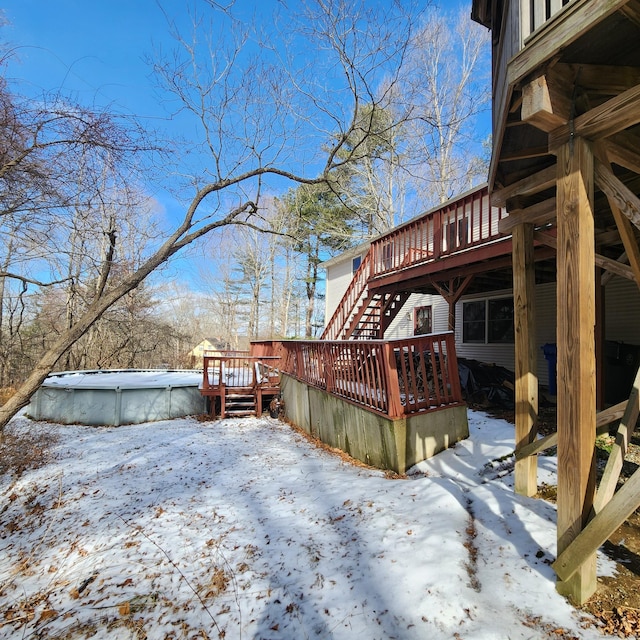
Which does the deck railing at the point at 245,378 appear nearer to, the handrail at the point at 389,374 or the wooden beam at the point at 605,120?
the handrail at the point at 389,374

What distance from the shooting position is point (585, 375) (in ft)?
6.20

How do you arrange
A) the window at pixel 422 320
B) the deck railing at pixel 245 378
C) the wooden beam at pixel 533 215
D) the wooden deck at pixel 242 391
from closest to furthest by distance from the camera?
1. the wooden beam at pixel 533 215
2. the deck railing at pixel 245 378
3. the wooden deck at pixel 242 391
4. the window at pixel 422 320

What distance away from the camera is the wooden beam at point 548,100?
195cm

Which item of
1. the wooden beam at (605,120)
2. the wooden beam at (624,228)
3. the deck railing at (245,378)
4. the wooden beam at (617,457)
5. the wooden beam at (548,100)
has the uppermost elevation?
the wooden beam at (548,100)

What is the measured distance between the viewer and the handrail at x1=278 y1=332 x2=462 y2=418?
4203mm

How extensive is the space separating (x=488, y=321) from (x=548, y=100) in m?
7.82

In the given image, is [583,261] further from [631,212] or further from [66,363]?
[66,363]

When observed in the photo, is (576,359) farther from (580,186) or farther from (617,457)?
(580,186)

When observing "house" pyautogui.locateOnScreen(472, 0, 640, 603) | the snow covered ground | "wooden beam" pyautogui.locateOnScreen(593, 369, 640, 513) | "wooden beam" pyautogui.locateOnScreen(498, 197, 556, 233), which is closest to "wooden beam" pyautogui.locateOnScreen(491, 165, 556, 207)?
"wooden beam" pyautogui.locateOnScreen(498, 197, 556, 233)

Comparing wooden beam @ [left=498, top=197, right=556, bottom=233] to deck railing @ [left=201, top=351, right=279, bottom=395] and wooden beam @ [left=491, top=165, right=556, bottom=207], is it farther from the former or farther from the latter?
deck railing @ [left=201, top=351, right=279, bottom=395]

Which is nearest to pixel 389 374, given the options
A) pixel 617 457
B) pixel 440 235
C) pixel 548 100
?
pixel 617 457

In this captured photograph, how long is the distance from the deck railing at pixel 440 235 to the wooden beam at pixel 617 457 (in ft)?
10.8

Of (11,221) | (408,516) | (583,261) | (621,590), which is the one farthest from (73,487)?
(583,261)

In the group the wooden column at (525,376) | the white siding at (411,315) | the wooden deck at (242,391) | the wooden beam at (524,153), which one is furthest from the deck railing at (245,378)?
the wooden beam at (524,153)
